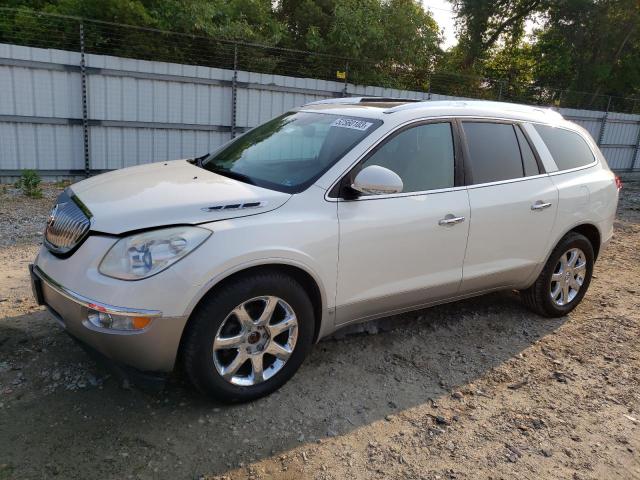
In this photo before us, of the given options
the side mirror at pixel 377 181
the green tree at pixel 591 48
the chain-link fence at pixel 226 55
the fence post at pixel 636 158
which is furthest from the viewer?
the green tree at pixel 591 48

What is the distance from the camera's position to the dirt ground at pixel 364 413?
273cm

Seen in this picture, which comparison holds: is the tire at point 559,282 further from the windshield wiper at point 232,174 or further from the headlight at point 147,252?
the headlight at point 147,252

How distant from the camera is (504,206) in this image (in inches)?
158

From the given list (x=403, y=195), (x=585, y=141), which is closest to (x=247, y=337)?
(x=403, y=195)

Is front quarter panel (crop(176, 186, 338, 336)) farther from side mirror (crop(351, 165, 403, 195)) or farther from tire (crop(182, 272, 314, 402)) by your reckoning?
side mirror (crop(351, 165, 403, 195))

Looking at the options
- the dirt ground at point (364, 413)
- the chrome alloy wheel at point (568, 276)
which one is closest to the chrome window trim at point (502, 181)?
the chrome alloy wheel at point (568, 276)

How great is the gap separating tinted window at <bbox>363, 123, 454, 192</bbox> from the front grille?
1.70 m

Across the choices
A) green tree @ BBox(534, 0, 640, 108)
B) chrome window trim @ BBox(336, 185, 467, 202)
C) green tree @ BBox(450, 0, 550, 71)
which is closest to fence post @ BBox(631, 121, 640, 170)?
green tree @ BBox(534, 0, 640, 108)

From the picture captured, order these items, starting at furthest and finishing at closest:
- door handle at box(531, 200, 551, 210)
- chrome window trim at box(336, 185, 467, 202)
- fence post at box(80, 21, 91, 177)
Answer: fence post at box(80, 21, 91, 177)
door handle at box(531, 200, 551, 210)
chrome window trim at box(336, 185, 467, 202)

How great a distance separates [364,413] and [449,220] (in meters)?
1.39

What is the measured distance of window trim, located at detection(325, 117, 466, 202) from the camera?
10.8 ft

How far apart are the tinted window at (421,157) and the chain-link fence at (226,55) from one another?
705 cm

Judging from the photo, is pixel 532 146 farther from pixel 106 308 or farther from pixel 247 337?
pixel 106 308

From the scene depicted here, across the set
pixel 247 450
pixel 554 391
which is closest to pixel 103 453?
pixel 247 450
